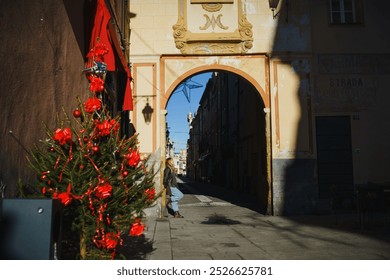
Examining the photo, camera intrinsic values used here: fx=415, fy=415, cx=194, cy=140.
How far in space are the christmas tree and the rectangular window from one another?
10.6 meters

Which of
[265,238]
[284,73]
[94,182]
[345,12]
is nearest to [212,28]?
[284,73]

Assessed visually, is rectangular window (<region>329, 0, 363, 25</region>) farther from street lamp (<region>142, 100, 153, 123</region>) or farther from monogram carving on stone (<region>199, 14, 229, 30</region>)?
street lamp (<region>142, 100, 153, 123</region>)

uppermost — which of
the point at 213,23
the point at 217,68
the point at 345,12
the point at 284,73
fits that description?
the point at 345,12

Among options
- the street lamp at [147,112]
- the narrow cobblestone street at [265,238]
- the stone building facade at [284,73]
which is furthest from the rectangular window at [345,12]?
the street lamp at [147,112]

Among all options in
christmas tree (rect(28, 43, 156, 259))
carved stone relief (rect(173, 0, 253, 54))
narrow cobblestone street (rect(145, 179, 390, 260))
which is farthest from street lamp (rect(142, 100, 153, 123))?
christmas tree (rect(28, 43, 156, 259))

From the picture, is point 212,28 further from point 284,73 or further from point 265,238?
point 265,238

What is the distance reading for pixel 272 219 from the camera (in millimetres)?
11242

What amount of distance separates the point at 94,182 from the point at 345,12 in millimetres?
11583

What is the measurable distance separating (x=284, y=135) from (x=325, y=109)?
1533 millimetres

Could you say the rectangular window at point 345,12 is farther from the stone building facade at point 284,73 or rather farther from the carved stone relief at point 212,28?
the carved stone relief at point 212,28

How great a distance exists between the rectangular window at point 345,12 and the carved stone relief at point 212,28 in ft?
9.14

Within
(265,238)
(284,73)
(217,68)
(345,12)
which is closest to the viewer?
(265,238)

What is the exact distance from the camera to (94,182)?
154 inches
